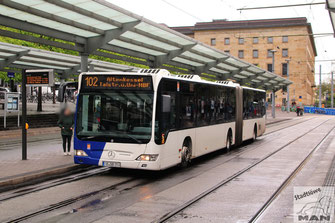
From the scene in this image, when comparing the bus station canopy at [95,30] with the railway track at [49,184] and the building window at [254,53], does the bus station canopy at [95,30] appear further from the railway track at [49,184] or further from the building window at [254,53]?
the building window at [254,53]

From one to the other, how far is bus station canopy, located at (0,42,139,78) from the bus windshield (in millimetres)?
7736

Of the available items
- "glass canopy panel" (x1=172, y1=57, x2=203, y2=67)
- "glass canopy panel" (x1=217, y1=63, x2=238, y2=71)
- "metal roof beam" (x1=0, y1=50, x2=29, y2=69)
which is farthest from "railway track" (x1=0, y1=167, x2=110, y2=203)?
"glass canopy panel" (x1=217, y1=63, x2=238, y2=71)

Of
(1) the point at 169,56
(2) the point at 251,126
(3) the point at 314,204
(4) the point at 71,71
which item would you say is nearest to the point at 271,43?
(4) the point at 71,71

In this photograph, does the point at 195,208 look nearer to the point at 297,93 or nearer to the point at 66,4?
the point at 66,4

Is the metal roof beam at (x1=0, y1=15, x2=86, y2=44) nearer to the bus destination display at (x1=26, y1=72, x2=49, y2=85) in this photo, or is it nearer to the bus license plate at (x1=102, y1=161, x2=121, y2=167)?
the bus destination display at (x1=26, y1=72, x2=49, y2=85)

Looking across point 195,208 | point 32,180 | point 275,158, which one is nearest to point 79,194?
point 32,180

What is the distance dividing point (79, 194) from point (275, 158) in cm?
825

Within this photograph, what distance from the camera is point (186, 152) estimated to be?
39.0ft

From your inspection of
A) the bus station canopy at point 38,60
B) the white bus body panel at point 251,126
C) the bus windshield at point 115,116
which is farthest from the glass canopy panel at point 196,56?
the bus windshield at point 115,116

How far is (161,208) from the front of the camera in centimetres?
733

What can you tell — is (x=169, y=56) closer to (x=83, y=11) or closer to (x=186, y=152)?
(x=83, y=11)

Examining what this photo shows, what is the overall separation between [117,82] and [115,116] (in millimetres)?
859

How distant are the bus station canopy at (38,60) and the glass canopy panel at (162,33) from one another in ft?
10.4

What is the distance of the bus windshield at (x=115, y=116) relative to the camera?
9.94m
